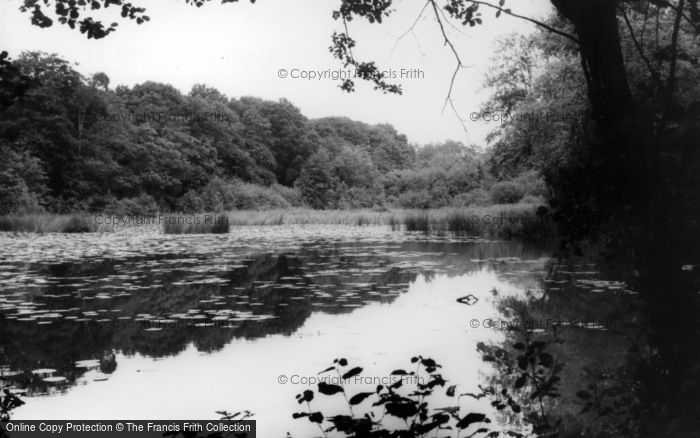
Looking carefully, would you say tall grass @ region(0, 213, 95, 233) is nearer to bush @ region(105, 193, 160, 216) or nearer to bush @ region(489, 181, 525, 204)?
bush @ region(105, 193, 160, 216)

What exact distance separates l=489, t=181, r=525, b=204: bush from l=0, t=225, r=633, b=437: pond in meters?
13.8

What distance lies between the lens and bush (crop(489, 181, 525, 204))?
2475 centimetres

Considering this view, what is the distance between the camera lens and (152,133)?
3741 centimetres

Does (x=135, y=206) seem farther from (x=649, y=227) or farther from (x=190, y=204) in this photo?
(x=649, y=227)

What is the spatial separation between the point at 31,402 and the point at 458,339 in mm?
3055

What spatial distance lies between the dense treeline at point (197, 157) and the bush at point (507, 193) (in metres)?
0.05

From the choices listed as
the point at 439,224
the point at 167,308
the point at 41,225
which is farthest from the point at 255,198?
the point at 167,308

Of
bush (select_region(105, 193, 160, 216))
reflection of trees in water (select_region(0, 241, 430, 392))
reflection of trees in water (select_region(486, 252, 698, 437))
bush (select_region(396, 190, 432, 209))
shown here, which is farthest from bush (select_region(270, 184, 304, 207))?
reflection of trees in water (select_region(486, 252, 698, 437))

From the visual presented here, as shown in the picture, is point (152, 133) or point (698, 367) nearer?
point (698, 367)

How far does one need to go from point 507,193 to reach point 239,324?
2081 centimetres

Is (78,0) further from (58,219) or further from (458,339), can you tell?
(58,219)

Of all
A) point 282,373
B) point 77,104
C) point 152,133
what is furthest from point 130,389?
point 152,133

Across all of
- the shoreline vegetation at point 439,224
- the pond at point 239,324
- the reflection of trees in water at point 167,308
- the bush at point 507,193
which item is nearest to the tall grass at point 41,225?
the shoreline vegetation at point 439,224

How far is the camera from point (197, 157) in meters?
39.9
